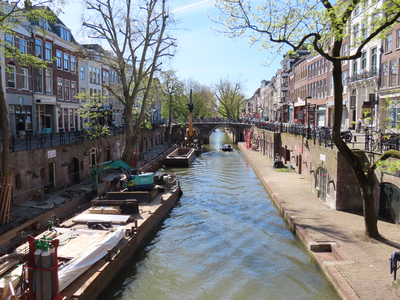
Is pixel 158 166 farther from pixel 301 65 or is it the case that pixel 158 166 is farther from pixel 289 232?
pixel 301 65

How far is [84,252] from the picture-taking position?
408 inches

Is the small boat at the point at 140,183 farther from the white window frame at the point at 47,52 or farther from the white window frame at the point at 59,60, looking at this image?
the white window frame at the point at 59,60

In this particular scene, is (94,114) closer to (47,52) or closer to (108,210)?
(47,52)

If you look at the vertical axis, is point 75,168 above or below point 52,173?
below

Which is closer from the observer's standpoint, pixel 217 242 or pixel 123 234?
pixel 123 234

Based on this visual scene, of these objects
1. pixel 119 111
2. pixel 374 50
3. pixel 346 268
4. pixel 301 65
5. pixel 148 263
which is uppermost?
pixel 301 65

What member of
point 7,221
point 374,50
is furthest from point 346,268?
point 374,50

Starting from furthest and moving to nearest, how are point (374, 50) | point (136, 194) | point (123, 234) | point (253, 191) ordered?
point (374, 50) < point (253, 191) < point (136, 194) < point (123, 234)

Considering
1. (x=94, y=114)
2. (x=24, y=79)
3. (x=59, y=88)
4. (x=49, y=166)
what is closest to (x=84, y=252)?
(x=49, y=166)

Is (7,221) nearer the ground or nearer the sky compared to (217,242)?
nearer the sky

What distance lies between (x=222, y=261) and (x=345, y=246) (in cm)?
451

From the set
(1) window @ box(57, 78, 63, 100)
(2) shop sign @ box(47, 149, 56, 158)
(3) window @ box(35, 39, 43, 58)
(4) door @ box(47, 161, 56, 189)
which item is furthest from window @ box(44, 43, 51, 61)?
(4) door @ box(47, 161, 56, 189)

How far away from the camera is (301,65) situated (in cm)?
5606

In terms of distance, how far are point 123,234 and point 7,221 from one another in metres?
5.45
